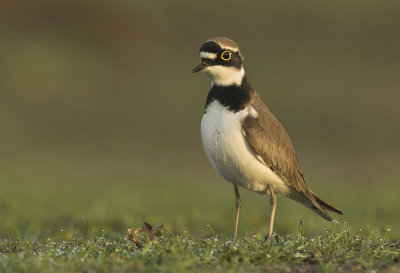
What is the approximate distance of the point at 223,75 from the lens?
700 cm

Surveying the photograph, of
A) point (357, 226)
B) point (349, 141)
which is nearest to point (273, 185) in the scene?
point (357, 226)

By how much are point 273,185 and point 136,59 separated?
76.0 ft

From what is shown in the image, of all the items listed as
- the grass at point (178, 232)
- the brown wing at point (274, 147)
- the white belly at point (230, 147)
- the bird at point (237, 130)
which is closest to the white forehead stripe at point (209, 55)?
the bird at point (237, 130)

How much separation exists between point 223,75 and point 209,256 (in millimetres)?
2106

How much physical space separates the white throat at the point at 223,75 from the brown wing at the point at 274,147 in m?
0.28

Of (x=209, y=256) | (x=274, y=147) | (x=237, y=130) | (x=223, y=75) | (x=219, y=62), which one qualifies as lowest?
(x=209, y=256)

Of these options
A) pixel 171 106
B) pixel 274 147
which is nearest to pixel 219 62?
pixel 274 147

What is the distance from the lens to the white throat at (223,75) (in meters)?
6.99

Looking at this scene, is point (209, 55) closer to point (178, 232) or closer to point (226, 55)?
point (226, 55)

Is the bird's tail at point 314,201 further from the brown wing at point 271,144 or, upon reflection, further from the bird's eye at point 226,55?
the bird's eye at point 226,55

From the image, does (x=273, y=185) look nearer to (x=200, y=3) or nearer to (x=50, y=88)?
(x=50, y=88)

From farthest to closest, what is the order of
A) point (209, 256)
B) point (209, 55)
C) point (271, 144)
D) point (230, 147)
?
point (271, 144), point (209, 55), point (230, 147), point (209, 256)

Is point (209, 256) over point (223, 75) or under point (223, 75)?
under

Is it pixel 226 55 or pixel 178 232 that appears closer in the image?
pixel 226 55
